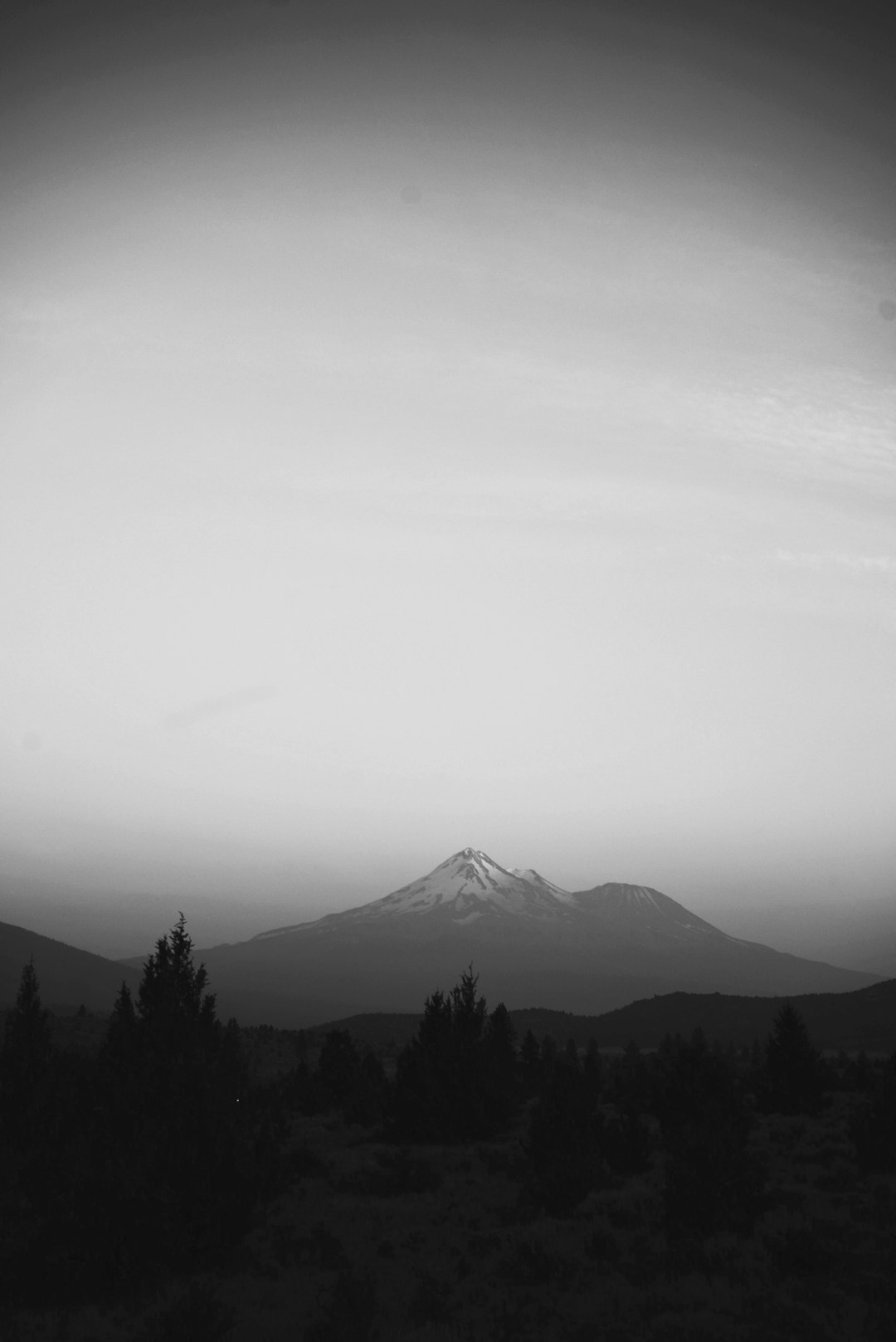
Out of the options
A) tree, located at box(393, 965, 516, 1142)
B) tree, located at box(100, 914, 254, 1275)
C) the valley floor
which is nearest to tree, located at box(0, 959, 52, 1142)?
tree, located at box(100, 914, 254, 1275)

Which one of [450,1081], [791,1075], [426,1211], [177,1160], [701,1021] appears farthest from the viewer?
[701,1021]

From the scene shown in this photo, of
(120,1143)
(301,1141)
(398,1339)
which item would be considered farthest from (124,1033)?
(398,1339)

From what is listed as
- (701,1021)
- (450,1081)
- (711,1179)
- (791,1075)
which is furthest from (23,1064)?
(701,1021)

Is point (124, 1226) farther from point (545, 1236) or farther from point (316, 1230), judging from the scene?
point (545, 1236)

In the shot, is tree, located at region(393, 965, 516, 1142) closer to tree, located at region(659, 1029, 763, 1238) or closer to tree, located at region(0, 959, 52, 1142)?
tree, located at region(659, 1029, 763, 1238)

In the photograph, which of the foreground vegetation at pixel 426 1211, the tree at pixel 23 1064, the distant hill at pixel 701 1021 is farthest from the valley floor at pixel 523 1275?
the distant hill at pixel 701 1021

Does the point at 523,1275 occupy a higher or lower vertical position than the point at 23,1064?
lower

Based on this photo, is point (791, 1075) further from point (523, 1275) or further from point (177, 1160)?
point (177, 1160)

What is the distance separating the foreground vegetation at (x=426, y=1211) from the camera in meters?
13.3

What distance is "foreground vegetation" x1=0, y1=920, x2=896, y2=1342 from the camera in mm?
13281

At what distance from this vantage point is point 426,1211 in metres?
19.8

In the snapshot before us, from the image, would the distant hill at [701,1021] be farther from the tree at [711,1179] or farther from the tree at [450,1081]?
the tree at [711,1179]

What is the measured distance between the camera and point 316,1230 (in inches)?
716

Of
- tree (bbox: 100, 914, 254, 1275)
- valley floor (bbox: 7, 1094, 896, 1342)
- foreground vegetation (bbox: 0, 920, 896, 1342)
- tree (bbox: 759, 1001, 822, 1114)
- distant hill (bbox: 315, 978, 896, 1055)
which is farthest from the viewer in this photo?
distant hill (bbox: 315, 978, 896, 1055)
